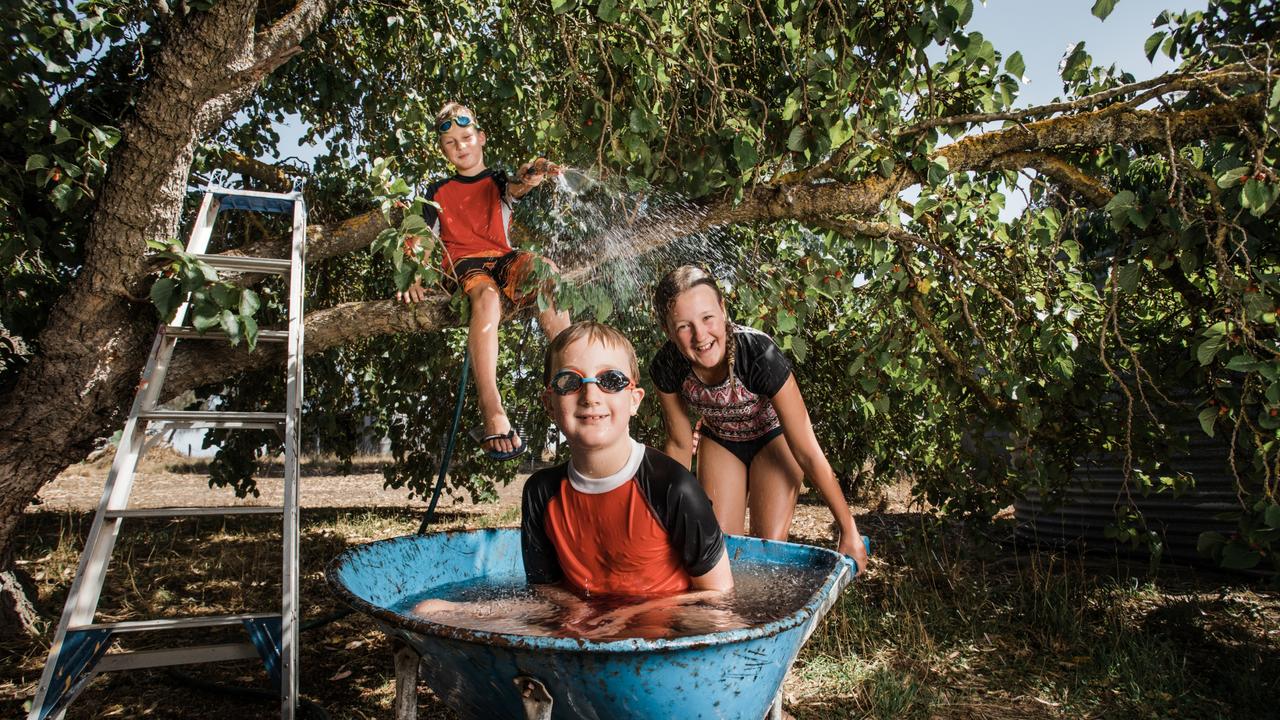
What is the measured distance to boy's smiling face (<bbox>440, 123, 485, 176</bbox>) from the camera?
3.55 metres

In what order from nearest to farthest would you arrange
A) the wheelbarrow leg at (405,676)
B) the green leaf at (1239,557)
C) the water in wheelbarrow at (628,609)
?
the wheelbarrow leg at (405,676) → the water in wheelbarrow at (628,609) → the green leaf at (1239,557)

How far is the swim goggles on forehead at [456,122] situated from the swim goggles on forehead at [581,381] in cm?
197

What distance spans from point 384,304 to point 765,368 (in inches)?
A: 77.5

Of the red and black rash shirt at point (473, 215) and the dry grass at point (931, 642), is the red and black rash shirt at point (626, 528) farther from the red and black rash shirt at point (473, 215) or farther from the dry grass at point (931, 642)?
the red and black rash shirt at point (473, 215)

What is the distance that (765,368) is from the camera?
2795mm

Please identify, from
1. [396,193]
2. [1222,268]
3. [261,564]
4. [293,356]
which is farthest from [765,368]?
[261,564]

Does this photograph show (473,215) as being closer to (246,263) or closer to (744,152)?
(246,263)

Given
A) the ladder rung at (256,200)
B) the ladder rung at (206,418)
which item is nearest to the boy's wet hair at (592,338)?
the ladder rung at (206,418)

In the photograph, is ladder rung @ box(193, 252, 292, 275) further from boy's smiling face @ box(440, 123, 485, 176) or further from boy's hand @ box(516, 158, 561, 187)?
boy's hand @ box(516, 158, 561, 187)

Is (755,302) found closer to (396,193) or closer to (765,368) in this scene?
(765,368)

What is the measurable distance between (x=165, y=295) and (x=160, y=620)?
1185 millimetres

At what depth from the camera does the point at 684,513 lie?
2.01 meters

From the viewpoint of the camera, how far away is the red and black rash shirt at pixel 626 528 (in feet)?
6.64

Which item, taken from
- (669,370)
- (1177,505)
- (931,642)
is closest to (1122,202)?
(669,370)
